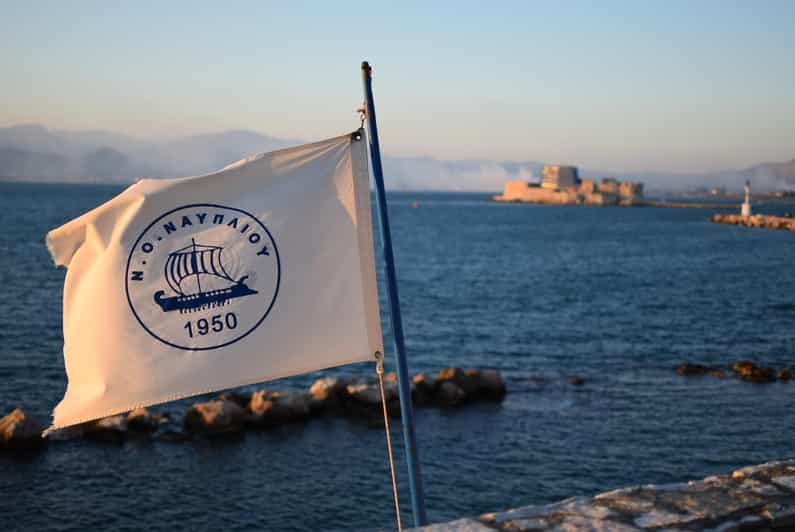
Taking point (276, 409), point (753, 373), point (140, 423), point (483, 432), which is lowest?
point (753, 373)

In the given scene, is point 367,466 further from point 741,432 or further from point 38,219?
point 38,219

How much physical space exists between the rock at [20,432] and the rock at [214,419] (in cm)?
388

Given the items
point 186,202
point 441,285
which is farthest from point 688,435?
point 441,285

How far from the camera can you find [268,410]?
74.9 ft

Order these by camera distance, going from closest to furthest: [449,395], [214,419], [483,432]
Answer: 1. [214,419]
2. [483,432]
3. [449,395]

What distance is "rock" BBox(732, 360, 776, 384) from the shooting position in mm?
28078

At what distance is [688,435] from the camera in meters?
22.0

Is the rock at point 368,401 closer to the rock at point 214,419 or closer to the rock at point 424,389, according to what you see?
the rock at point 424,389

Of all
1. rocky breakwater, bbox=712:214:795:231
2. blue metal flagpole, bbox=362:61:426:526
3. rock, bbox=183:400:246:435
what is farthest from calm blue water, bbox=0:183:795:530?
rocky breakwater, bbox=712:214:795:231

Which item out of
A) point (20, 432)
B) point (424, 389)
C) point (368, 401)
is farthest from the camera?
point (424, 389)

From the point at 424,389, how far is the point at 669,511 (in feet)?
64.1

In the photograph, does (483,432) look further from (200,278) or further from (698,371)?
(200,278)

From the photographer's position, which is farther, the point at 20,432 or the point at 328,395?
the point at 328,395

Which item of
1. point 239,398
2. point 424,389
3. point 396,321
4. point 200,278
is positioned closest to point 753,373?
point 424,389
